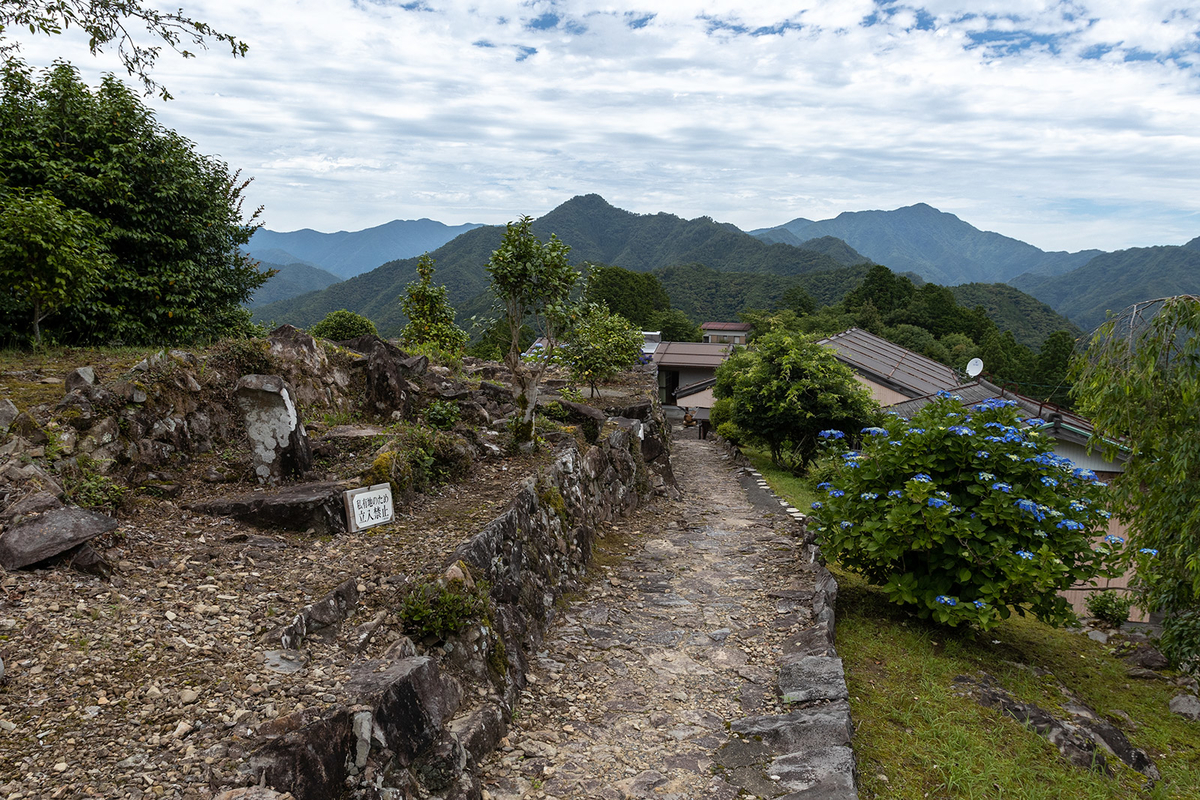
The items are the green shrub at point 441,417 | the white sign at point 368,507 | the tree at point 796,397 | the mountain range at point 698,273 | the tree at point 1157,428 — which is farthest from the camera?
the mountain range at point 698,273

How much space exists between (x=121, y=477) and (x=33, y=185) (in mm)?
7628

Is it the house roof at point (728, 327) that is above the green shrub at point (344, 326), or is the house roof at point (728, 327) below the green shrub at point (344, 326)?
below

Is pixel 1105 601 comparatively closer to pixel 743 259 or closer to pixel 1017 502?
pixel 1017 502

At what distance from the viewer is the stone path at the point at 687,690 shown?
5.44m

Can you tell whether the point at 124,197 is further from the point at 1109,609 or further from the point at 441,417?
the point at 1109,609

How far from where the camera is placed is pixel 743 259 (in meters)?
145

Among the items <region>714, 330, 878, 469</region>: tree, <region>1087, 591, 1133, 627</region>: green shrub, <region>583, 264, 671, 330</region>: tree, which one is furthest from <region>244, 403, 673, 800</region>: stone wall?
<region>583, 264, 671, 330</region>: tree

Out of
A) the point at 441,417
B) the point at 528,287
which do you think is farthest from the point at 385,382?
the point at 528,287

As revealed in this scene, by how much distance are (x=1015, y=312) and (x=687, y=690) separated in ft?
362

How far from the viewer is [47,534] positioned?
5434 mm

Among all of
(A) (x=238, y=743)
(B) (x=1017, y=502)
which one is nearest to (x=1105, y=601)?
(B) (x=1017, y=502)

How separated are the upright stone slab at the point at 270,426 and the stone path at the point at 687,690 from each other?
4.07 m

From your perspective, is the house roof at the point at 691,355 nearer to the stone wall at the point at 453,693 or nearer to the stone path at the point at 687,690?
the stone path at the point at 687,690

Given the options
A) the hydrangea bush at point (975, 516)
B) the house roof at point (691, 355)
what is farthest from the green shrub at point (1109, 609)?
the house roof at point (691, 355)
